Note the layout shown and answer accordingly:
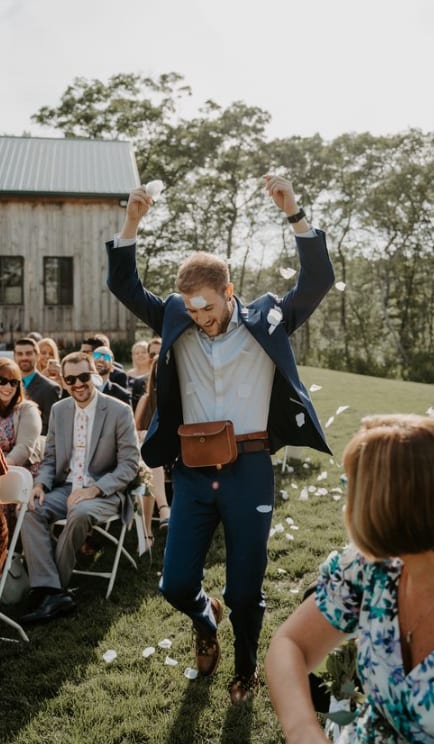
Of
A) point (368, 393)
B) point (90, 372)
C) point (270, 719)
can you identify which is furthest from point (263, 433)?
point (368, 393)

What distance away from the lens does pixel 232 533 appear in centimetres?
363

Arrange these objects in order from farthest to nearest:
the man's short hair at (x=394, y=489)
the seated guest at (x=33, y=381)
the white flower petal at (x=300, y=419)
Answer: the seated guest at (x=33, y=381), the white flower petal at (x=300, y=419), the man's short hair at (x=394, y=489)

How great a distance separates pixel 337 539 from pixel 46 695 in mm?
3413

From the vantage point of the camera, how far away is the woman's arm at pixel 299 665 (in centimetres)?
166

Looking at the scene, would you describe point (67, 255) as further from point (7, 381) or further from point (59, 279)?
point (7, 381)

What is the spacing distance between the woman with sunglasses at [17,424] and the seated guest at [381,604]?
Answer: 4513 mm

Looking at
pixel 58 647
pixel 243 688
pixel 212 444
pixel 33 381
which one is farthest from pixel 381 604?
pixel 33 381

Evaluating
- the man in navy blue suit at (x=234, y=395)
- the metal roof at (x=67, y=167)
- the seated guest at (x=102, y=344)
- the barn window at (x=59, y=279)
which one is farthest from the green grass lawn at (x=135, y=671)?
the metal roof at (x=67, y=167)

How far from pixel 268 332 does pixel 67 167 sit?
17.9 m

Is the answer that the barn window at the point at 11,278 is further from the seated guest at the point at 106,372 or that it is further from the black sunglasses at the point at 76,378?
the black sunglasses at the point at 76,378

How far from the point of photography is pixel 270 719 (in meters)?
3.62

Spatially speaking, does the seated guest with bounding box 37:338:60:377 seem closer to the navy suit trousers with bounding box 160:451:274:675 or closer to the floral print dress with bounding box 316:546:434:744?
the navy suit trousers with bounding box 160:451:274:675

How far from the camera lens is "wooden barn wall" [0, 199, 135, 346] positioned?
1892 cm

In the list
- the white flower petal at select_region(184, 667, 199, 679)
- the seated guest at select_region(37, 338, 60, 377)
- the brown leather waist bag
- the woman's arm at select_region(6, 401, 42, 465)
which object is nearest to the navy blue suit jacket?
the brown leather waist bag
